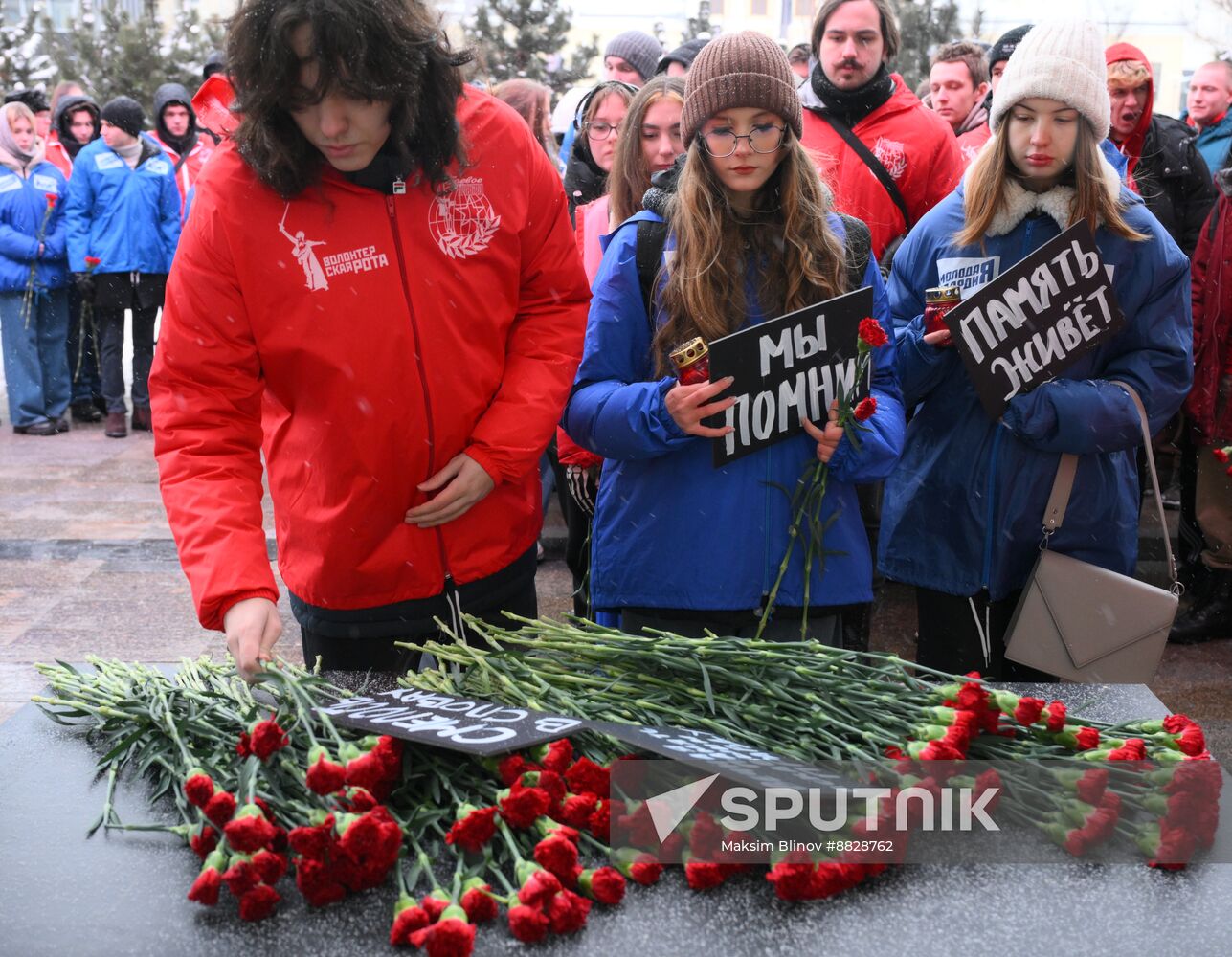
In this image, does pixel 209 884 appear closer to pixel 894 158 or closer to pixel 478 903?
pixel 478 903

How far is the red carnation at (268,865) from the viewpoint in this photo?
53.5 inches

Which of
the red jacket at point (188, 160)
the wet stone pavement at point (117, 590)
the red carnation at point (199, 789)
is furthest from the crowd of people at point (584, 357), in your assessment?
the red jacket at point (188, 160)

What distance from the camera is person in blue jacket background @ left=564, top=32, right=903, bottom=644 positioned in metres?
2.52

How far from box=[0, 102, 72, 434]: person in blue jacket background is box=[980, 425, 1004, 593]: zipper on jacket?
24.6 feet

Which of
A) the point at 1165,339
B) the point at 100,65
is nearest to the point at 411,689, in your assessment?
the point at 1165,339

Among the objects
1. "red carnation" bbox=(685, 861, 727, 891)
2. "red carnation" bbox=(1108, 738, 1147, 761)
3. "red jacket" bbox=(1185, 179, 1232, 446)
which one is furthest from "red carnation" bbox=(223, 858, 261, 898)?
"red jacket" bbox=(1185, 179, 1232, 446)

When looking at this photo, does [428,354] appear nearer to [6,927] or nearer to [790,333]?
[790,333]

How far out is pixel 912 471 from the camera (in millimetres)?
3188

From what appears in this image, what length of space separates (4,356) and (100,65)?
7.63 meters

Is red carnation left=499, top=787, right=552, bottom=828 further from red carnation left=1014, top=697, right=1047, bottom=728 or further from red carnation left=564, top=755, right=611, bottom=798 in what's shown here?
red carnation left=1014, top=697, right=1047, bottom=728

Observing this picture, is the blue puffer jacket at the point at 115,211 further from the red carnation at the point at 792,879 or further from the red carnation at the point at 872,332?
the red carnation at the point at 792,879

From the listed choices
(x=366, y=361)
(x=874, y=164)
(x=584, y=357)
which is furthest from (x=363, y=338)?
(x=874, y=164)

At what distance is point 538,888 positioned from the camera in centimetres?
133

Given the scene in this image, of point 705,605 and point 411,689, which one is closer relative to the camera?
point 411,689
